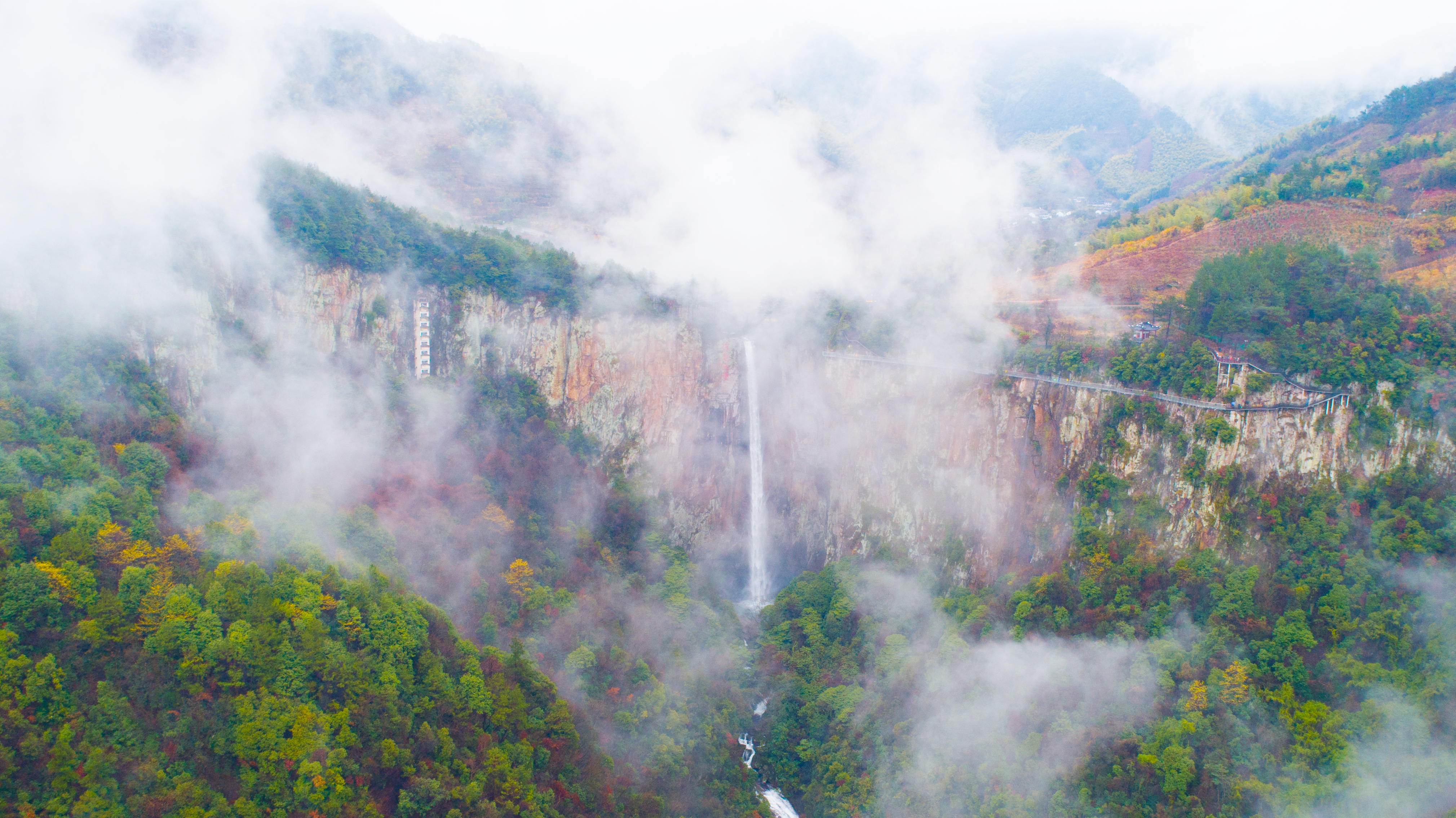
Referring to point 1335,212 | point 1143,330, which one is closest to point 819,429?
point 1143,330

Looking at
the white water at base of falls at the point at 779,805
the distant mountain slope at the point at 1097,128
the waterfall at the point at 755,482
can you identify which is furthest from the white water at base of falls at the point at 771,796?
the distant mountain slope at the point at 1097,128

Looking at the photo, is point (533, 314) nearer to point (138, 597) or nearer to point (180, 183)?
point (180, 183)

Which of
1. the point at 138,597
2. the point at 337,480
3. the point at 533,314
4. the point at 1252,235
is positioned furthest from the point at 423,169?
the point at 1252,235

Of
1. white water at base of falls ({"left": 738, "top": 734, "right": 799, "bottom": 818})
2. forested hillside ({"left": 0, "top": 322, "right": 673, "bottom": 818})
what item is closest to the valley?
forested hillside ({"left": 0, "top": 322, "right": 673, "bottom": 818})

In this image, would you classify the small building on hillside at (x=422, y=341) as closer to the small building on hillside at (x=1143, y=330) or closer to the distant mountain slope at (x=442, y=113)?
the distant mountain slope at (x=442, y=113)

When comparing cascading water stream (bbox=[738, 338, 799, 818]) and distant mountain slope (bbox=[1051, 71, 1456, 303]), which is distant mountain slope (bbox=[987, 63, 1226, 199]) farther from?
cascading water stream (bbox=[738, 338, 799, 818])
